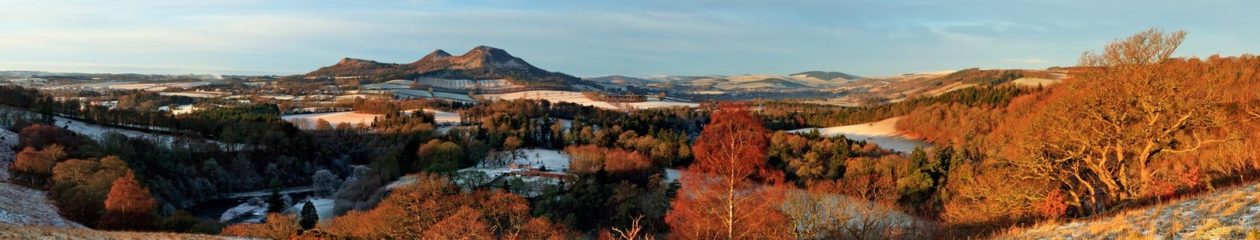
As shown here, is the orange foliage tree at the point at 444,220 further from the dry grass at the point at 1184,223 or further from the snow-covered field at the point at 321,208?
the dry grass at the point at 1184,223

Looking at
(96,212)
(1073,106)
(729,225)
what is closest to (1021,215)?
(1073,106)

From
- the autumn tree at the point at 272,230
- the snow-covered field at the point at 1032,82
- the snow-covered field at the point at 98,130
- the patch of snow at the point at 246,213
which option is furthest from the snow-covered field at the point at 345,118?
the snow-covered field at the point at 1032,82

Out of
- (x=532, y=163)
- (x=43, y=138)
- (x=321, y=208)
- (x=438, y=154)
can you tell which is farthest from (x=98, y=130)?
(x=532, y=163)

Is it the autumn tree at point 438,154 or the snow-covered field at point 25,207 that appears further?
the autumn tree at point 438,154

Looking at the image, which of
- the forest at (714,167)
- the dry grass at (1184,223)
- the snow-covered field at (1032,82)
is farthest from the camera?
the snow-covered field at (1032,82)

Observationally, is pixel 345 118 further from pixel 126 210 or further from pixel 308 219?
pixel 126 210

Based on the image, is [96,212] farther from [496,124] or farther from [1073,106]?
[496,124]
